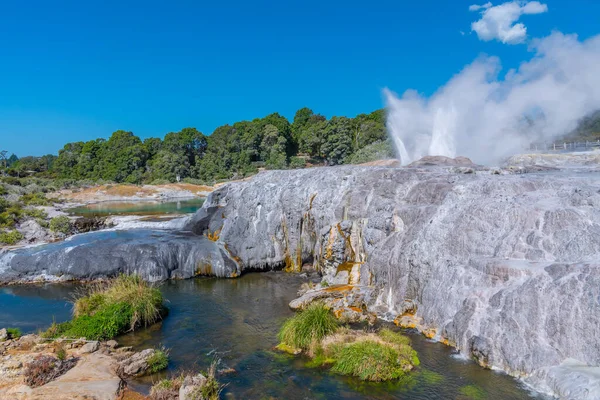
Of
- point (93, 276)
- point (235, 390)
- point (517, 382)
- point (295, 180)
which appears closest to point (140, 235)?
point (93, 276)

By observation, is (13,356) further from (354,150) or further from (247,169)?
(247,169)

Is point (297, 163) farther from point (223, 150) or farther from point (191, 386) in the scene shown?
point (191, 386)

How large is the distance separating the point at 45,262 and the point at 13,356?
1276 centimetres

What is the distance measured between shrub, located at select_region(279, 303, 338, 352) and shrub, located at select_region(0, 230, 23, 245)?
2524 centimetres

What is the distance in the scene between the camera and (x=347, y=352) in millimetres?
12930

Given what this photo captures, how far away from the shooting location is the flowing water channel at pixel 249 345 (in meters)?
11.6

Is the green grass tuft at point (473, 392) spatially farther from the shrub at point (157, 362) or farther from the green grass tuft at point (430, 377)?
the shrub at point (157, 362)

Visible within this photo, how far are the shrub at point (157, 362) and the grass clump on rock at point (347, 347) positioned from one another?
13.1 ft

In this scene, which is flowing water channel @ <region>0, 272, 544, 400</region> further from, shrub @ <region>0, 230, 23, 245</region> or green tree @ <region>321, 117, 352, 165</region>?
green tree @ <region>321, 117, 352, 165</region>

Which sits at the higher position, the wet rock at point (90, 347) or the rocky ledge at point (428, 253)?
the rocky ledge at point (428, 253)

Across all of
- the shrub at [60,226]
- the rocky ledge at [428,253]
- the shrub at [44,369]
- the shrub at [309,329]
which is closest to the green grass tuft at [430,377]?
the rocky ledge at [428,253]

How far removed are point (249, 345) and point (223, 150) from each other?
273ft

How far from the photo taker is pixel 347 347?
1316 cm

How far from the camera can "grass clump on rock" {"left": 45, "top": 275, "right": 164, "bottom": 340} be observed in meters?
15.0
